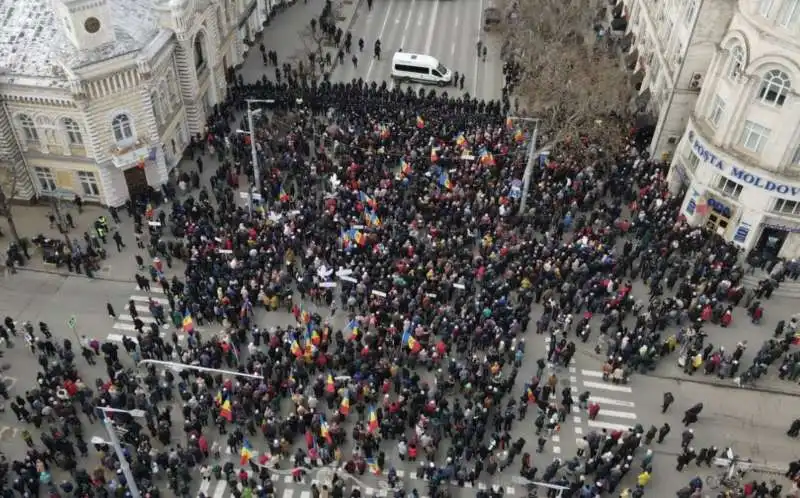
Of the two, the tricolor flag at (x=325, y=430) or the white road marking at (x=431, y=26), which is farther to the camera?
the white road marking at (x=431, y=26)

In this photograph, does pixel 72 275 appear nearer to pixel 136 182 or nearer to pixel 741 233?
pixel 136 182

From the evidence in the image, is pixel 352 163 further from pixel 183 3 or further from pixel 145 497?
pixel 145 497

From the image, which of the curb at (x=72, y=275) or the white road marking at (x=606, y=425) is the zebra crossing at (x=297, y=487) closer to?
the white road marking at (x=606, y=425)

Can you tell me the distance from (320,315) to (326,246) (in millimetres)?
4579

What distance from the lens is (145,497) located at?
32.6 meters

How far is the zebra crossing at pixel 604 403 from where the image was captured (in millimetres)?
38594

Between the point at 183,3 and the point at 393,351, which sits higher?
the point at 183,3

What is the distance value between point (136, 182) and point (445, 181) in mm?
22086

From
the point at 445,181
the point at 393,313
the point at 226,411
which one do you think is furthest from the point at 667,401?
the point at 226,411

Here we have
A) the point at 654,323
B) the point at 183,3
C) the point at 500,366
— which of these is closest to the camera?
the point at 500,366

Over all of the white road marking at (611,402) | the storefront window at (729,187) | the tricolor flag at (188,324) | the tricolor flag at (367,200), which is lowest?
the white road marking at (611,402)

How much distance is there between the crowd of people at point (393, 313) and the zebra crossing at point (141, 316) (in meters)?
0.86

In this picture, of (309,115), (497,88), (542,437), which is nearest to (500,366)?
(542,437)

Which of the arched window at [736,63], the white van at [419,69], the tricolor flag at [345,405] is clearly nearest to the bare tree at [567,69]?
the white van at [419,69]
